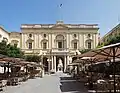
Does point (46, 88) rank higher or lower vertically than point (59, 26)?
lower

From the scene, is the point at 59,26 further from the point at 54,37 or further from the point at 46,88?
the point at 46,88

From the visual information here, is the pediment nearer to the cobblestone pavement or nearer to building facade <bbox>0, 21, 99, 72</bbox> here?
building facade <bbox>0, 21, 99, 72</bbox>

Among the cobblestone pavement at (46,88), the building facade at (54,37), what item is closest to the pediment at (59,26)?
the building facade at (54,37)

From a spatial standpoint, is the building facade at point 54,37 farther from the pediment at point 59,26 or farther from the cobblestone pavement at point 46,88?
the cobblestone pavement at point 46,88

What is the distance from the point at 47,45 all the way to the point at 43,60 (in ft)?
14.9

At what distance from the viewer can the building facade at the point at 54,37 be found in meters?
76.9

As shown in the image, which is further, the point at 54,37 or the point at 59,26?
the point at 54,37

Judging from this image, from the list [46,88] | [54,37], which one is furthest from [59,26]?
[46,88]

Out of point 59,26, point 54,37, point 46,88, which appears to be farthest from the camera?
point 54,37

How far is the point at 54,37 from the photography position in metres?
77.5

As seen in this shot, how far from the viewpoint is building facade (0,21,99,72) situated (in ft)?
252

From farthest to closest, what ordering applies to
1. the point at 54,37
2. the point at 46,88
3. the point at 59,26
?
the point at 54,37 < the point at 59,26 < the point at 46,88

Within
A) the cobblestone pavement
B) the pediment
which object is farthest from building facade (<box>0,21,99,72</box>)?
the cobblestone pavement

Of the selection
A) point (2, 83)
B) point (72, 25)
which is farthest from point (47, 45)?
point (2, 83)
